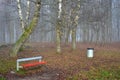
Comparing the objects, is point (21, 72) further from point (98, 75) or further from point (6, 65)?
point (98, 75)

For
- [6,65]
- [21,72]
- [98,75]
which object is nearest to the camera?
[98,75]

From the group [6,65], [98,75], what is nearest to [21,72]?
[6,65]

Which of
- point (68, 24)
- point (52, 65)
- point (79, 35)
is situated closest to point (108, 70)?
point (52, 65)

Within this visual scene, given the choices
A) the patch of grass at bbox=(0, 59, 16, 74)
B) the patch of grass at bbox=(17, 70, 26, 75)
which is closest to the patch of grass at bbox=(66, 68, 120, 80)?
the patch of grass at bbox=(17, 70, 26, 75)

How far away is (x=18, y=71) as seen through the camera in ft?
40.3

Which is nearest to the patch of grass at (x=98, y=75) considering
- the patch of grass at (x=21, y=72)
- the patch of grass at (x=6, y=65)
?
the patch of grass at (x=21, y=72)

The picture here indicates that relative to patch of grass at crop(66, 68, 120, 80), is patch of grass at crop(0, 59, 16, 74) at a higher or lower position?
higher

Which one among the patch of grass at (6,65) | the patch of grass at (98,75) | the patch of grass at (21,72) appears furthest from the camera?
the patch of grass at (6,65)

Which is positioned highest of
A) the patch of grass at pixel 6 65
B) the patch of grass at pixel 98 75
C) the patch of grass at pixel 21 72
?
the patch of grass at pixel 6 65

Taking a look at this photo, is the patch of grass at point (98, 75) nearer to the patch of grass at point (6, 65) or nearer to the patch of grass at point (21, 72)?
the patch of grass at point (21, 72)

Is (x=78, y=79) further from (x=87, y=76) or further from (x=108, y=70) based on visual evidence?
(x=108, y=70)

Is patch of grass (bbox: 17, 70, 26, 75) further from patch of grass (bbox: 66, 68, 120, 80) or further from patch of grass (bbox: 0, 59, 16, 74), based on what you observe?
patch of grass (bbox: 66, 68, 120, 80)

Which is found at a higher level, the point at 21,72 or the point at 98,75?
the point at 21,72

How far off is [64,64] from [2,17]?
39887 mm
